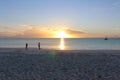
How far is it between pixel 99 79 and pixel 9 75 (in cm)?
562

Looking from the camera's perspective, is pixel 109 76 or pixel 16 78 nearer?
pixel 16 78

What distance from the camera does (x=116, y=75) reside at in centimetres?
1405

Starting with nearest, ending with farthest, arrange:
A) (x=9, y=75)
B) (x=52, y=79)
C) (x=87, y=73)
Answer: (x=52, y=79) < (x=9, y=75) < (x=87, y=73)

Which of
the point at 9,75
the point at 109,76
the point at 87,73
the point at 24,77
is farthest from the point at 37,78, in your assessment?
the point at 109,76

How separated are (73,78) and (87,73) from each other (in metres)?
1.88

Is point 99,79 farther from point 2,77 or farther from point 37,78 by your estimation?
point 2,77

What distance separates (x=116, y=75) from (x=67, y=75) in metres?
3.18

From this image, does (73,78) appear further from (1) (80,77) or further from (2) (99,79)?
(2) (99,79)

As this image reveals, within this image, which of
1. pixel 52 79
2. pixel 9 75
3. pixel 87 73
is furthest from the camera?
pixel 87 73

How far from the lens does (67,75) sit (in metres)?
14.1

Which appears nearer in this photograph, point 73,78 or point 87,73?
point 73,78

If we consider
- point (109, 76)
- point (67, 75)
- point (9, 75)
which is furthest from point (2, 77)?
point (109, 76)

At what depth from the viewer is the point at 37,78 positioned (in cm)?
1301

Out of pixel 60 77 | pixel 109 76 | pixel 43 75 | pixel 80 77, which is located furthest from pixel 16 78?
pixel 109 76
